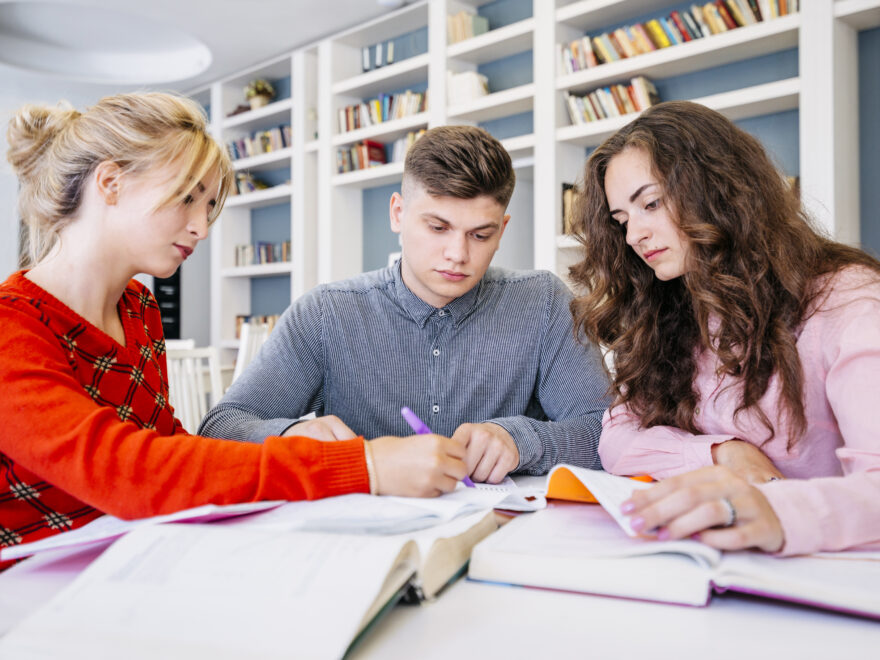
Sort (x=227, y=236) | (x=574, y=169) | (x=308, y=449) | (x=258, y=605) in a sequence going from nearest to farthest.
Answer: (x=258, y=605), (x=308, y=449), (x=574, y=169), (x=227, y=236)

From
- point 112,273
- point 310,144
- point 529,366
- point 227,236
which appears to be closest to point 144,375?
point 112,273

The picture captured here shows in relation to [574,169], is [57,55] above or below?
above

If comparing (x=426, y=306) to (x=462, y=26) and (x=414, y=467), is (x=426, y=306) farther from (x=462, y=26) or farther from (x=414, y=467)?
(x=462, y=26)

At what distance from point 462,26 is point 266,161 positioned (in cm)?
189

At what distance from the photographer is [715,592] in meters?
0.56

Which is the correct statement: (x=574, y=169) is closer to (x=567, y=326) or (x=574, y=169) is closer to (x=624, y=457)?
(x=567, y=326)

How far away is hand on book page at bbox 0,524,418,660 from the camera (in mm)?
441

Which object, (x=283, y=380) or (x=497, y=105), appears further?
(x=497, y=105)

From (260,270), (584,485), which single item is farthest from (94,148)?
(260,270)

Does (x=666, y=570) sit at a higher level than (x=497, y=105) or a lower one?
lower

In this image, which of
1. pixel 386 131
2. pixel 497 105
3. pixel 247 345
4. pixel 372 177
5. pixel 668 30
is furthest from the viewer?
pixel 372 177

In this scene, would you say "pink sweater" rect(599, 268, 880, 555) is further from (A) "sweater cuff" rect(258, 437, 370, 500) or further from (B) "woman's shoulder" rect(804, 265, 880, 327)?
(A) "sweater cuff" rect(258, 437, 370, 500)

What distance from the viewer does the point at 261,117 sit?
5262 millimetres

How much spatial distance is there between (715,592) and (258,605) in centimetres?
36
